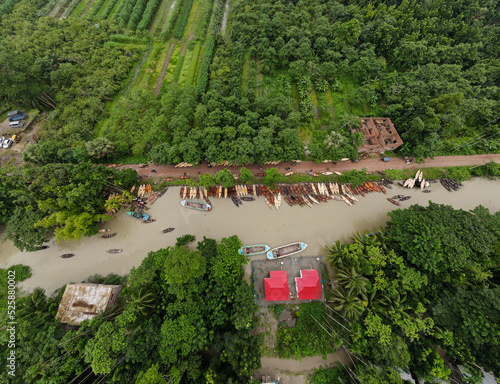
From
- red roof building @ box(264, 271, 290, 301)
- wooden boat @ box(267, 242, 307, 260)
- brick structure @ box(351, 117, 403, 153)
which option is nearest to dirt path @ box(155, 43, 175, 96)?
wooden boat @ box(267, 242, 307, 260)

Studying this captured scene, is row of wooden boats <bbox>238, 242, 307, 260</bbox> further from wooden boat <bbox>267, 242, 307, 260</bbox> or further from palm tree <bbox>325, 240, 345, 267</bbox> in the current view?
palm tree <bbox>325, 240, 345, 267</bbox>

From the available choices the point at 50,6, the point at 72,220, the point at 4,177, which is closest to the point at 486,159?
the point at 72,220

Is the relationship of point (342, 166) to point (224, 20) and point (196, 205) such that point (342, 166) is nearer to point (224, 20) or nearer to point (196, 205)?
point (196, 205)

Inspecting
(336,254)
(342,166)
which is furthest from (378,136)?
(336,254)

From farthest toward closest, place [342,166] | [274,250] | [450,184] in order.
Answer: [342,166] < [450,184] < [274,250]

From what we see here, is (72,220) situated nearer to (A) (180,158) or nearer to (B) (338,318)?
(A) (180,158)

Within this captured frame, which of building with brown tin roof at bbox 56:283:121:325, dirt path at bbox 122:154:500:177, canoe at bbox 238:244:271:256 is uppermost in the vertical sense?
dirt path at bbox 122:154:500:177
